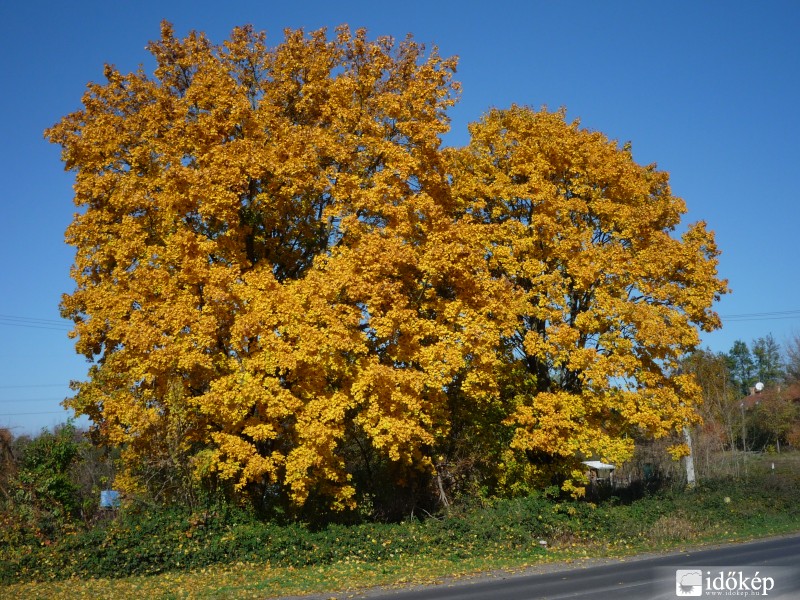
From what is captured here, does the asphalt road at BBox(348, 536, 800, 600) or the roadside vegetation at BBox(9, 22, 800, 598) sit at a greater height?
the roadside vegetation at BBox(9, 22, 800, 598)

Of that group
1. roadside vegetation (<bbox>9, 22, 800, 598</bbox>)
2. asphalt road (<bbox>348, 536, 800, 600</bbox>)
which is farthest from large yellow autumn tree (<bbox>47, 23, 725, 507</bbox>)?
asphalt road (<bbox>348, 536, 800, 600</bbox>)

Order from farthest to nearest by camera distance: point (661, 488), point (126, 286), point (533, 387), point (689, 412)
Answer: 1. point (661, 488)
2. point (533, 387)
3. point (689, 412)
4. point (126, 286)

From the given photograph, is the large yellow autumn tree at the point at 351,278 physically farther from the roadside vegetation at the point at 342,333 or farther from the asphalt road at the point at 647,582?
the asphalt road at the point at 647,582

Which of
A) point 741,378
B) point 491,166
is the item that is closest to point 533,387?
point 491,166

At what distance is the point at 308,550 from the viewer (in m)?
17.5

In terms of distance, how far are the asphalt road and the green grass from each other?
4.83 ft

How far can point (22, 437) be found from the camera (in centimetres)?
3678

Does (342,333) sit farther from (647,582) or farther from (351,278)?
(647,582)

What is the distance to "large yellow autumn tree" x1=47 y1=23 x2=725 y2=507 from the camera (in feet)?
56.0

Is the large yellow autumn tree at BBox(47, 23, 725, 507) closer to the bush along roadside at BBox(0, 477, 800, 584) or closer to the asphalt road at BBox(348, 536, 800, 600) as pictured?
the bush along roadside at BBox(0, 477, 800, 584)

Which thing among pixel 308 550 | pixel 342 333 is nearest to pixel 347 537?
pixel 308 550

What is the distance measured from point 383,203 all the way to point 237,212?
388cm

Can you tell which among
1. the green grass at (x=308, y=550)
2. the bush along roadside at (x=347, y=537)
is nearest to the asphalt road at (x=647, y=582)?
the green grass at (x=308, y=550)

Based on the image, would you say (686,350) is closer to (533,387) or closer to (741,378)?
(533,387)
